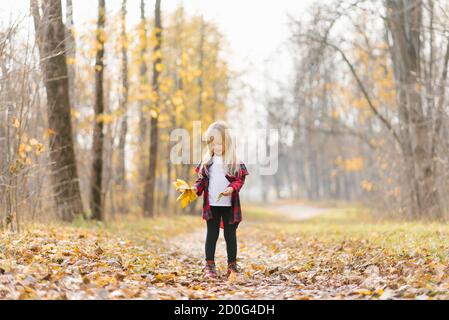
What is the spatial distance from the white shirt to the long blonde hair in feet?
0.27

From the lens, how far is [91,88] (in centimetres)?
1900

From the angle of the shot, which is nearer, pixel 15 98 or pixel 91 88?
pixel 15 98

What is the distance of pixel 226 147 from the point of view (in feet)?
24.8

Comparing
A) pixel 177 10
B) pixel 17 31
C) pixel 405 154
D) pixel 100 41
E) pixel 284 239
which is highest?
pixel 177 10

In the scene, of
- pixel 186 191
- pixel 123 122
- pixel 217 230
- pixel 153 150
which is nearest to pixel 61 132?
pixel 123 122

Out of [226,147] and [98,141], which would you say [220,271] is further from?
[98,141]

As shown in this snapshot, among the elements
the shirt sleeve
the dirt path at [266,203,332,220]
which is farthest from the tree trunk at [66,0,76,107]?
the dirt path at [266,203,332,220]

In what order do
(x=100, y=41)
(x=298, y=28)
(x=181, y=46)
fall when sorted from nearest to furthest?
(x=100, y=41) < (x=298, y=28) < (x=181, y=46)

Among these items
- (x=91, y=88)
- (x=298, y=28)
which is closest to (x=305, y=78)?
(x=298, y=28)

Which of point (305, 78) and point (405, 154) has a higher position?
point (305, 78)

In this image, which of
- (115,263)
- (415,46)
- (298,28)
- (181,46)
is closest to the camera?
(115,263)

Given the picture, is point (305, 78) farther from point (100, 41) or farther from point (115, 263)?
point (115, 263)

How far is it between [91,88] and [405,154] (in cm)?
995

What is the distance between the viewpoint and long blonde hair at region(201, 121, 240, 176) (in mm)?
7484
